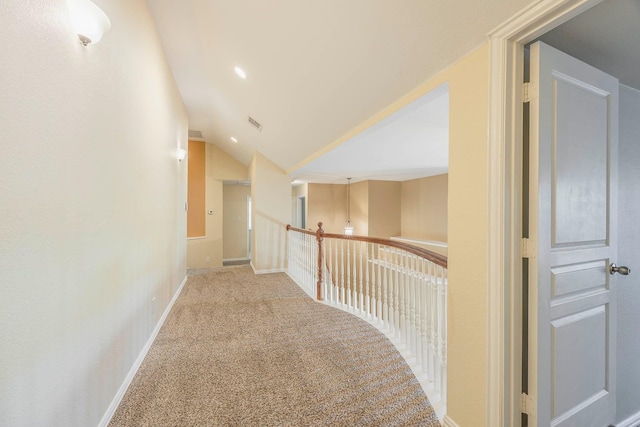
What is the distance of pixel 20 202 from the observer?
34.3 inches

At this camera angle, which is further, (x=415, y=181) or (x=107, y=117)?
(x=415, y=181)

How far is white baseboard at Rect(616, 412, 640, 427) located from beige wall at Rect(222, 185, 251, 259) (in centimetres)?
756

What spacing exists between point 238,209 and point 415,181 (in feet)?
17.4

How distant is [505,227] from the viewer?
1180 millimetres

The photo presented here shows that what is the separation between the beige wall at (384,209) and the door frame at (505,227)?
600 cm

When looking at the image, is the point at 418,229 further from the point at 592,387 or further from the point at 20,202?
the point at 20,202

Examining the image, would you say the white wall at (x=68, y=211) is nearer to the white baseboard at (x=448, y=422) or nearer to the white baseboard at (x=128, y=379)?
the white baseboard at (x=128, y=379)

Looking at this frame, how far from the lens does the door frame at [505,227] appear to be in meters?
1.18

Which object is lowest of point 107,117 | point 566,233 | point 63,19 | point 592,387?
point 592,387

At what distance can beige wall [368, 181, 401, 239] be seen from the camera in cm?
729

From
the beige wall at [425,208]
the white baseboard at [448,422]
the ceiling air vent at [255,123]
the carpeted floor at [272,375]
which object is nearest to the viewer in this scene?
the white baseboard at [448,422]

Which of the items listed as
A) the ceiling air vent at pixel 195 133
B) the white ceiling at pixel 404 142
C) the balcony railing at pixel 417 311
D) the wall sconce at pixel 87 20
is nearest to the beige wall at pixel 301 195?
the white ceiling at pixel 404 142

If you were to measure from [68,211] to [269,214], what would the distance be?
419 centimetres

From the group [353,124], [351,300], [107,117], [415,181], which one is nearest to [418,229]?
[415,181]
